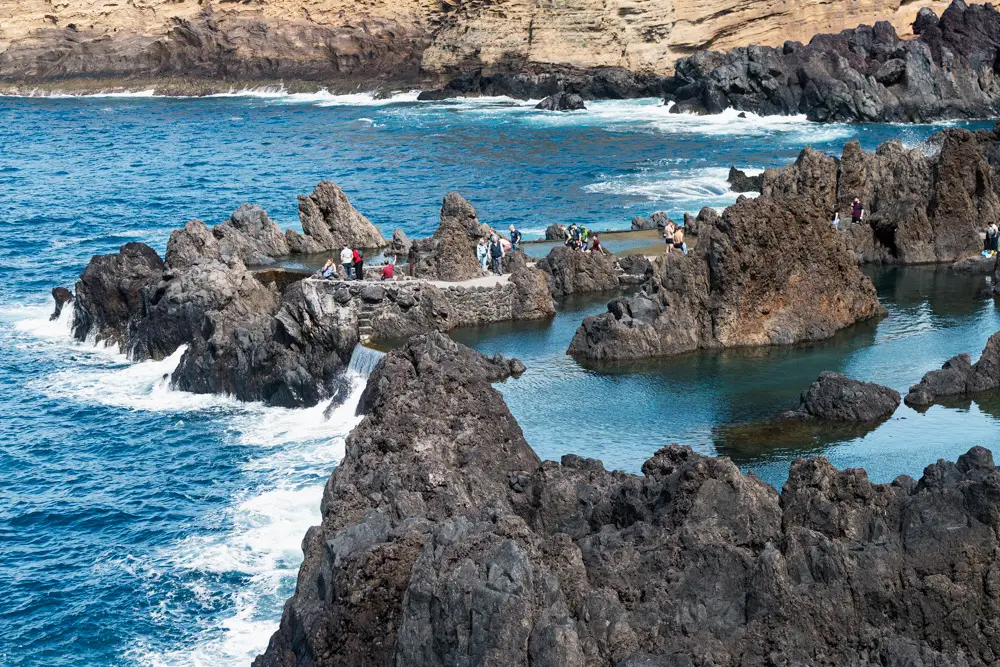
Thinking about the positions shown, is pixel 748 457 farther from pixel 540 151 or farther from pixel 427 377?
pixel 540 151

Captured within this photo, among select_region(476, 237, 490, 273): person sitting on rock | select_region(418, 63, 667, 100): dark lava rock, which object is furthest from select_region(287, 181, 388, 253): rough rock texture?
select_region(418, 63, 667, 100): dark lava rock

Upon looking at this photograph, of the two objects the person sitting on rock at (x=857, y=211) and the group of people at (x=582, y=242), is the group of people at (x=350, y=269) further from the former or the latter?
the person sitting on rock at (x=857, y=211)

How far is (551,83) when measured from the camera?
153 m

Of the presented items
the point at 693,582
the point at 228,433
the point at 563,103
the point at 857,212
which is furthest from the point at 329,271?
the point at 563,103

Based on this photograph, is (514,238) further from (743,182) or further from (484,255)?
(743,182)

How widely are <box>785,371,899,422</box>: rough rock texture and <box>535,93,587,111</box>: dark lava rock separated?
108m

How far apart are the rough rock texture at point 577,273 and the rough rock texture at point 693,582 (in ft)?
102

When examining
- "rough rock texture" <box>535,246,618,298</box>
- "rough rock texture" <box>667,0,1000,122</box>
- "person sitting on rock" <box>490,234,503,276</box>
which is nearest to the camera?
"person sitting on rock" <box>490,234,503,276</box>

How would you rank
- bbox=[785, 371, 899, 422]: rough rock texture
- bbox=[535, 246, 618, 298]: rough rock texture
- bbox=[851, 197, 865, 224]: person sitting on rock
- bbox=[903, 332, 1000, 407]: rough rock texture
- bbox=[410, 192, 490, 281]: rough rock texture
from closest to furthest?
bbox=[785, 371, 899, 422]: rough rock texture
bbox=[903, 332, 1000, 407]: rough rock texture
bbox=[410, 192, 490, 281]: rough rock texture
bbox=[535, 246, 618, 298]: rough rock texture
bbox=[851, 197, 865, 224]: person sitting on rock

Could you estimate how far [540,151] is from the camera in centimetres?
10781

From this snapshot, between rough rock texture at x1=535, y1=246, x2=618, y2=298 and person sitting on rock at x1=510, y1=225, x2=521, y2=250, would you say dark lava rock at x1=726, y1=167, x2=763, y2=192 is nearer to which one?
person sitting on rock at x1=510, y1=225, x2=521, y2=250

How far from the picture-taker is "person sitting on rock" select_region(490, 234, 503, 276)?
52.4m

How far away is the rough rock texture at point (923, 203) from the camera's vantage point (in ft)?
180

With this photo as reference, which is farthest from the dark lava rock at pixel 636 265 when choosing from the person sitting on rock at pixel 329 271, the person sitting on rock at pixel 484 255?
the person sitting on rock at pixel 329 271
